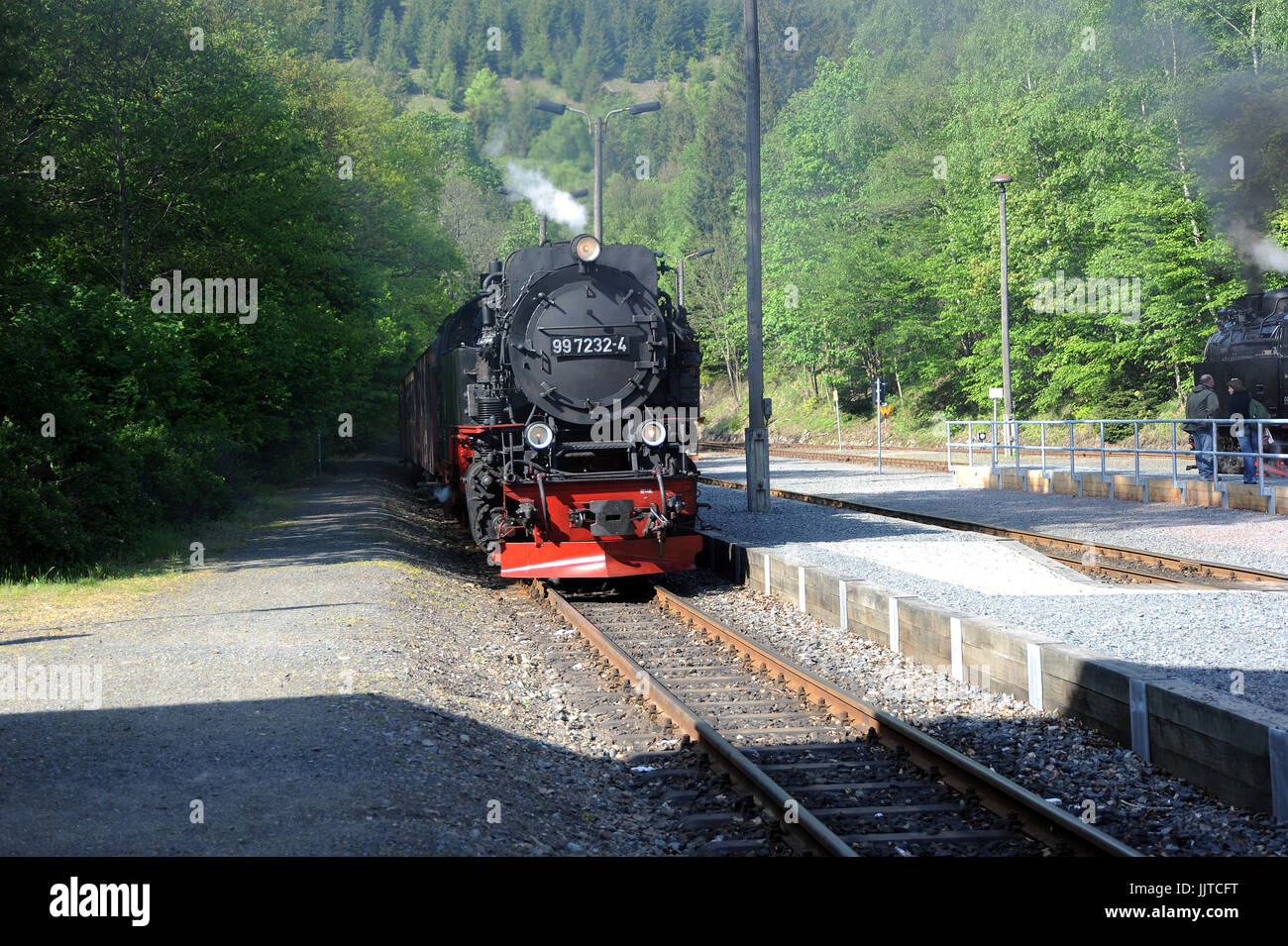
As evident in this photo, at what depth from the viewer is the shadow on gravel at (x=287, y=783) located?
5.12 meters

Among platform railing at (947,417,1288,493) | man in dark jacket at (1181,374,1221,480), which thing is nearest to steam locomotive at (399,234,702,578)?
platform railing at (947,417,1288,493)

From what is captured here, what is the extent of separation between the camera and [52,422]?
1432cm

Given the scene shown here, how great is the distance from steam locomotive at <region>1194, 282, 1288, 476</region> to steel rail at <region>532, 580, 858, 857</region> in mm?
14795

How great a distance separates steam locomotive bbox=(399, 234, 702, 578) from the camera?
12797mm

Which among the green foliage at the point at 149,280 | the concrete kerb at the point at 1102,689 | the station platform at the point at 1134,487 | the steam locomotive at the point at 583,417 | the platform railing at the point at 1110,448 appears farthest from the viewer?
the platform railing at the point at 1110,448

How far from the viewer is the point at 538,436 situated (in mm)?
13000

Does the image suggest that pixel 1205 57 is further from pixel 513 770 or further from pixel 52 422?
pixel 513 770

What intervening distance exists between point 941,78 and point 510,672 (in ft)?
153

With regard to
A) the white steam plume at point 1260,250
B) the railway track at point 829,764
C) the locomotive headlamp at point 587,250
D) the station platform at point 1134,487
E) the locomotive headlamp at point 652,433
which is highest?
the white steam plume at point 1260,250

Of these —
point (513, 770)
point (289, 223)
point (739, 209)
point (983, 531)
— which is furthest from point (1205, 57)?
point (739, 209)

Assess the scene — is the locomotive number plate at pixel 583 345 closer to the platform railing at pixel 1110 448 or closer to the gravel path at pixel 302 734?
the gravel path at pixel 302 734

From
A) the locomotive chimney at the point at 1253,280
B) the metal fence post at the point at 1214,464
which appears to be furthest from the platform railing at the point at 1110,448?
the locomotive chimney at the point at 1253,280

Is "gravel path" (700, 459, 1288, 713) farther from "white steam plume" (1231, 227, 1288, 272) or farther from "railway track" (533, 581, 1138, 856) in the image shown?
"white steam plume" (1231, 227, 1288, 272)

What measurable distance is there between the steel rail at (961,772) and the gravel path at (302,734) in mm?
1600
